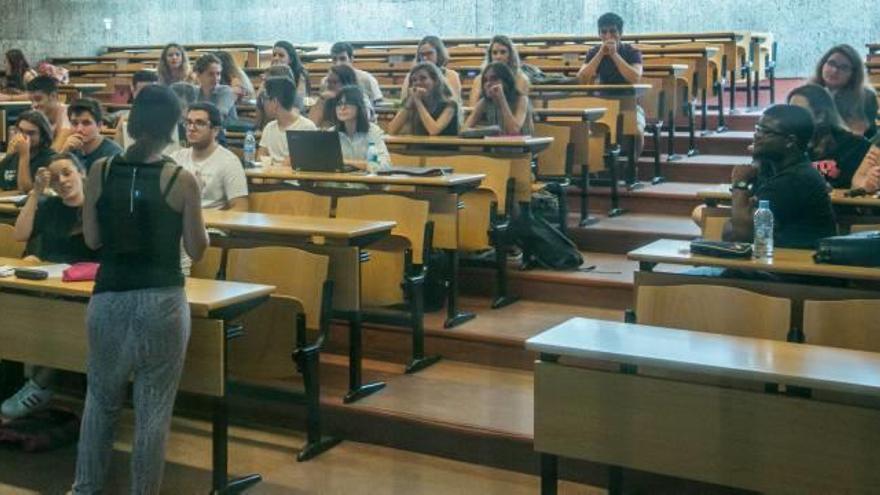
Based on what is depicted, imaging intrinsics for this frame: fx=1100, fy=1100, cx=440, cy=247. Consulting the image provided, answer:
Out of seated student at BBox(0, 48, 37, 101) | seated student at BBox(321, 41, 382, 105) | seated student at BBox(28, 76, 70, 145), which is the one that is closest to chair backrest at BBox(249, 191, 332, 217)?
seated student at BBox(28, 76, 70, 145)

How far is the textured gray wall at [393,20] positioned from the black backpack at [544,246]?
24.6 ft

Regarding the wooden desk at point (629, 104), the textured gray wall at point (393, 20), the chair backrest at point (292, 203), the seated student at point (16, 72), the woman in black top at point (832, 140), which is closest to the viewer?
the woman in black top at point (832, 140)

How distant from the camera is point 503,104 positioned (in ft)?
21.2

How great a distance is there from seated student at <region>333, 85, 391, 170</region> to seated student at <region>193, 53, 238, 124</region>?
1937 millimetres

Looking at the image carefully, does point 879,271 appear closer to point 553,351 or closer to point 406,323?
point 553,351

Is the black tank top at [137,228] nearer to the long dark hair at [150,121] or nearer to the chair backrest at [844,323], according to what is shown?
the long dark hair at [150,121]

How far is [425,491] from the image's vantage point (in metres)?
3.81

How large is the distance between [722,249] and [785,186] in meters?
0.40

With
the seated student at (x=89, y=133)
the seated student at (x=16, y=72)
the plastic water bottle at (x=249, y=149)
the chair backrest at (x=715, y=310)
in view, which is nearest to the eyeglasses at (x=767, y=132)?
the chair backrest at (x=715, y=310)

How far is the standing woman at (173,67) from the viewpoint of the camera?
27.4 ft

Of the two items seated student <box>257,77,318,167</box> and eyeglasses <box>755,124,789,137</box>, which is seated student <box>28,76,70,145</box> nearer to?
seated student <box>257,77,318,167</box>

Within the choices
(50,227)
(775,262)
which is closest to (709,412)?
(775,262)

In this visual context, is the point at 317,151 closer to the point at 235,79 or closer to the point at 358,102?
the point at 358,102

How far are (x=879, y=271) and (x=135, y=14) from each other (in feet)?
39.8
